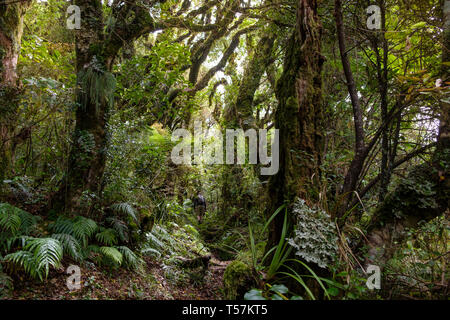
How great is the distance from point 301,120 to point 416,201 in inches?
62.0

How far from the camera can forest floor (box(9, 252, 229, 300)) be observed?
2951 mm

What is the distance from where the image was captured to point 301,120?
321 centimetres

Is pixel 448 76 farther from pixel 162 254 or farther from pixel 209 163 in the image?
pixel 209 163

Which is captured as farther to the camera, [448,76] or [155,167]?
[155,167]

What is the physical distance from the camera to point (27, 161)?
4.32 m

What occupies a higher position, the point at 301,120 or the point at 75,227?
the point at 301,120

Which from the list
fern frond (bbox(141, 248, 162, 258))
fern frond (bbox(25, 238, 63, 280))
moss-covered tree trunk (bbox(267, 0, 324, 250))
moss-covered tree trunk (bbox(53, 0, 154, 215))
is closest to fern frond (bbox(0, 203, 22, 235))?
fern frond (bbox(25, 238, 63, 280))

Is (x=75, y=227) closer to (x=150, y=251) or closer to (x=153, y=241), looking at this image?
(x=150, y=251)

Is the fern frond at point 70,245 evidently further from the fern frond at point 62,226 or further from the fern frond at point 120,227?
the fern frond at point 120,227

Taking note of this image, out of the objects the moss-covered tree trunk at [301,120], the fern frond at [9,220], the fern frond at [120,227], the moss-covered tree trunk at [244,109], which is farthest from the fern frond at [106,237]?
the moss-covered tree trunk at [244,109]

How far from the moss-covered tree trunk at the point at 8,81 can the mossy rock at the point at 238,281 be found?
356 centimetres

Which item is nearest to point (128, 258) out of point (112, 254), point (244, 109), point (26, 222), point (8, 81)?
point (112, 254)

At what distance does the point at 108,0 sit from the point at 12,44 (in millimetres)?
3040
